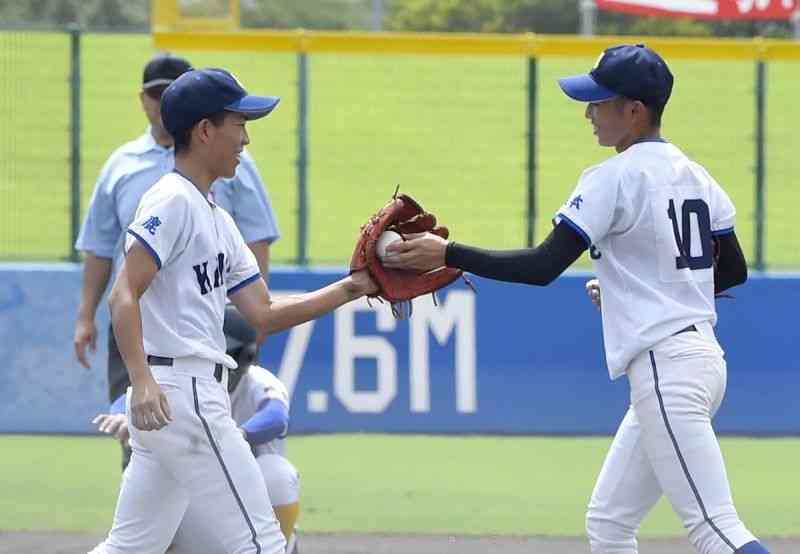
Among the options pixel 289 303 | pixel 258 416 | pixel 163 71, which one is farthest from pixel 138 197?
pixel 289 303

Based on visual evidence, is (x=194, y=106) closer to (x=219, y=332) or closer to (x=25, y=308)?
(x=219, y=332)

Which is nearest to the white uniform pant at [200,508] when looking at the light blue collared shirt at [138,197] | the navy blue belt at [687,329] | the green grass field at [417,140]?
the light blue collared shirt at [138,197]

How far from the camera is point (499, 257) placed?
532 centimetres

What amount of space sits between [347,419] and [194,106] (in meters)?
5.45

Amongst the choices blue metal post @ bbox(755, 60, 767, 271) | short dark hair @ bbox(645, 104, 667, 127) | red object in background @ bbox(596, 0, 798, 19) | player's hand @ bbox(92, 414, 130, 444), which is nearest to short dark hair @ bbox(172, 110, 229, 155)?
player's hand @ bbox(92, 414, 130, 444)

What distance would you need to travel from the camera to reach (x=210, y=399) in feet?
16.5

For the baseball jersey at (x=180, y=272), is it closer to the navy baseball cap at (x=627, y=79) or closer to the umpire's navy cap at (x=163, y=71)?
the navy baseball cap at (x=627, y=79)

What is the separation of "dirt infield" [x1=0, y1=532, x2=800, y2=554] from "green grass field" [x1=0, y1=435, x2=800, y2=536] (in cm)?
20

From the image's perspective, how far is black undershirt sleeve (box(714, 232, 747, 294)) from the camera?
5.60 metres

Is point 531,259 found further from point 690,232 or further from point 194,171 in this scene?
point 194,171

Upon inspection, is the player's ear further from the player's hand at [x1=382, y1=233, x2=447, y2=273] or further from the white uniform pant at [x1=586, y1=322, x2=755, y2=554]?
the white uniform pant at [x1=586, y1=322, x2=755, y2=554]

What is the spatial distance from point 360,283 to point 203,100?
0.85m

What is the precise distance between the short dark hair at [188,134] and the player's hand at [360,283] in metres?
0.72

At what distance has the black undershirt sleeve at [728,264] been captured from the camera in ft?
18.4
